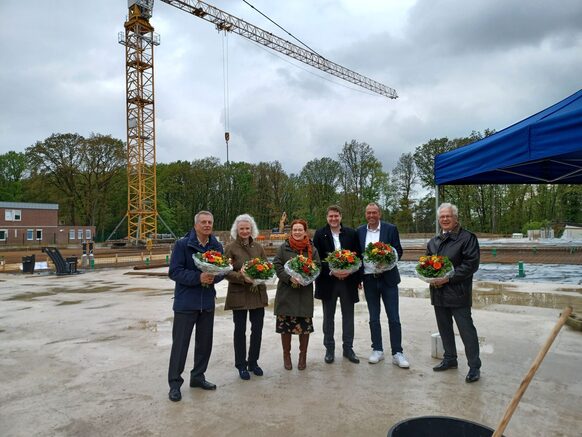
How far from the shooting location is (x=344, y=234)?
523cm

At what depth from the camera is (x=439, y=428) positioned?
2.29 m

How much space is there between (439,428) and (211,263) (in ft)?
8.16

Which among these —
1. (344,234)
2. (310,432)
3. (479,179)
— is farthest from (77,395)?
(479,179)

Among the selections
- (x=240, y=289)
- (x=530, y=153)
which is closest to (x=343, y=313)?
(x=240, y=289)

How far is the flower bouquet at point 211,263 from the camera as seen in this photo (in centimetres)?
407

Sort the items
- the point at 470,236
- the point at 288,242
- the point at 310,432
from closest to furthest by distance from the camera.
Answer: the point at 310,432
the point at 470,236
the point at 288,242

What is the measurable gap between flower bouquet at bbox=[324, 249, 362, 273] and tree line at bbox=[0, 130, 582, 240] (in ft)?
132

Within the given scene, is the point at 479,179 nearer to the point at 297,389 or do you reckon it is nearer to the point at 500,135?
the point at 500,135

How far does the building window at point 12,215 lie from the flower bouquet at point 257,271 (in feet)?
180

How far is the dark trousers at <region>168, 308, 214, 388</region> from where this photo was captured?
4129 millimetres

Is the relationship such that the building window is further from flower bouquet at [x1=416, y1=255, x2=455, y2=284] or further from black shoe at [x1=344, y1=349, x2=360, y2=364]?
flower bouquet at [x1=416, y1=255, x2=455, y2=284]

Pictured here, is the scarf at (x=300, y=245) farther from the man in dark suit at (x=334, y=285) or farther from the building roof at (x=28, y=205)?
the building roof at (x=28, y=205)

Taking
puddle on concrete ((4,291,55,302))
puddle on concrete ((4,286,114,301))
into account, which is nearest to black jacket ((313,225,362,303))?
puddle on concrete ((4,291,55,302))

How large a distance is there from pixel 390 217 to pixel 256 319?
50.7 metres
